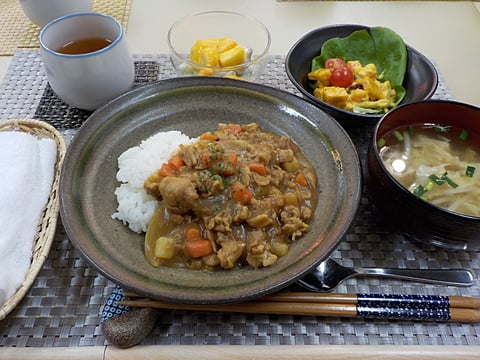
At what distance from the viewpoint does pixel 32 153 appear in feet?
6.94

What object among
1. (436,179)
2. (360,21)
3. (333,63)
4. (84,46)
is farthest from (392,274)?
(360,21)

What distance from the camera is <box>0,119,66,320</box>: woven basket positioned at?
5.55 ft

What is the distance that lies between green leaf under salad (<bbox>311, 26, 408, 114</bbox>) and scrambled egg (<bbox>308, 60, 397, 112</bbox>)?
0.07 m

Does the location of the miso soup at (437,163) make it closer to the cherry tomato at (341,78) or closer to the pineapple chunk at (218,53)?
the cherry tomato at (341,78)

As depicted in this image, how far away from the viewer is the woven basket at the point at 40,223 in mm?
1692

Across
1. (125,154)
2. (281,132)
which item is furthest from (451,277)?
(125,154)

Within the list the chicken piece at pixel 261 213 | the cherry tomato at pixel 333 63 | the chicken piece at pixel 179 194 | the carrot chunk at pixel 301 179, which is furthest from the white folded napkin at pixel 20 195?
the cherry tomato at pixel 333 63

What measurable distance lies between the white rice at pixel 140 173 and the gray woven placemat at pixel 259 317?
30 cm

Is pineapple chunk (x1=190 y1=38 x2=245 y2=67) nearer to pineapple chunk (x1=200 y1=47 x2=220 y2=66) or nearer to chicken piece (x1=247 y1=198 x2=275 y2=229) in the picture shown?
pineapple chunk (x1=200 y1=47 x2=220 y2=66)

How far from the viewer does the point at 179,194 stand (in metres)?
1.85

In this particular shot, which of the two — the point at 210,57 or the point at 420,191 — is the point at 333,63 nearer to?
the point at 210,57

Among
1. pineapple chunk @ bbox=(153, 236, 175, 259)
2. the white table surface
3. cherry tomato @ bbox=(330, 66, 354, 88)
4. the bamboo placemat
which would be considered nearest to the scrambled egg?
cherry tomato @ bbox=(330, 66, 354, 88)

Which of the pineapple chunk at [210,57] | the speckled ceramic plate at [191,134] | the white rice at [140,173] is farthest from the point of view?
the pineapple chunk at [210,57]

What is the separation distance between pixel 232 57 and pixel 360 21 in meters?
1.80
